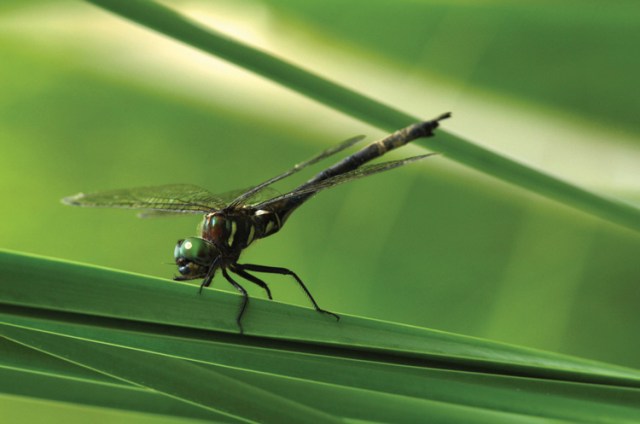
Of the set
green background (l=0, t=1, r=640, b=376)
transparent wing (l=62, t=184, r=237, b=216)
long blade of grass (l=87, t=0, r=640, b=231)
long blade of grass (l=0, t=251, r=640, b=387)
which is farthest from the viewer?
green background (l=0, t=1, r=640, b=376)

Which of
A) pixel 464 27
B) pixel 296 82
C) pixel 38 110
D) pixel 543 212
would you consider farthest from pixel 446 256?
pixel 38 110

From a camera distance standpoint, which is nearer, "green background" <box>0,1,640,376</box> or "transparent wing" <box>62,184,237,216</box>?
"transparent wing" <box>62,184,237,216</box>

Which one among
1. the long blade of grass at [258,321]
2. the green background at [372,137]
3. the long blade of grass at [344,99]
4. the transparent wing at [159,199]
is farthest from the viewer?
the green background at [372,137]

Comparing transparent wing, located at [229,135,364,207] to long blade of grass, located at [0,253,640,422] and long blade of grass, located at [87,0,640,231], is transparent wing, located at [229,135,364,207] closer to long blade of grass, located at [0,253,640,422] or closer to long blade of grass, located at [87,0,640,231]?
long blade of grass, located at [87,0,640,231]

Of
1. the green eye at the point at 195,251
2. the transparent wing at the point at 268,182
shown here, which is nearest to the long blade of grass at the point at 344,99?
the transparent wing at the point at 268,182

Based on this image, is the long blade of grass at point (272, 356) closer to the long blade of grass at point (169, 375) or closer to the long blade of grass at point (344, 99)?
the long blade of grass at point (169, 375)

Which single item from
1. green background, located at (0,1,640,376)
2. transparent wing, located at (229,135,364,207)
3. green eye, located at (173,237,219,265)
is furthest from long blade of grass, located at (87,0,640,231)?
green background, located at (0,1,640,376)
